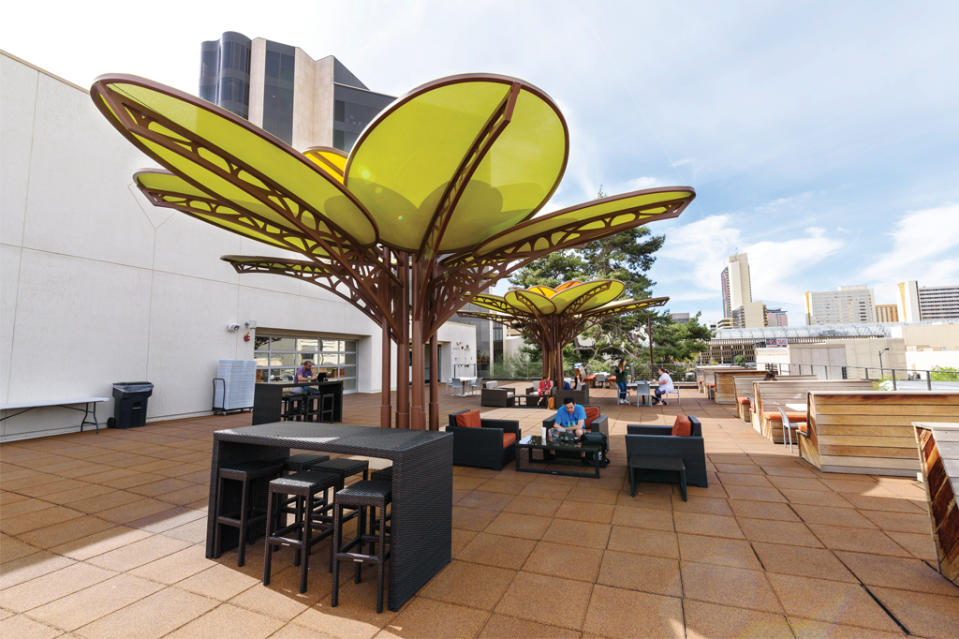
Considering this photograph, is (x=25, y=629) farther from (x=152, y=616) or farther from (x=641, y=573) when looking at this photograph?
(x=641, y=573)

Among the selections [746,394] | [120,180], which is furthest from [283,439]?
[746,394]

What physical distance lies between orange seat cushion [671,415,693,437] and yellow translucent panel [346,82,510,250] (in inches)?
192

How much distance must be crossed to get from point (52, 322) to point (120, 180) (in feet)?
13.3

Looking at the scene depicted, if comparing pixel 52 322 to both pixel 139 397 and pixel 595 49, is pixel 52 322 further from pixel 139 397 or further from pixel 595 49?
pixel 595 49

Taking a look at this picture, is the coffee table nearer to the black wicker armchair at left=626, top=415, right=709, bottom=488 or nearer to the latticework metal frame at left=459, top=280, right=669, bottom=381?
the black wicker armchair at left=626, top=415, right=709, bottom=488

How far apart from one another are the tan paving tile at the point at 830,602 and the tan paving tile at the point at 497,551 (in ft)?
6.30

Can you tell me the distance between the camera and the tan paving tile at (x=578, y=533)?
3875 millimetres

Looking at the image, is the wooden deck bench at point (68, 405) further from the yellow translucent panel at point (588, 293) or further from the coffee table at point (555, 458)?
the yellow translucent panel at point (588, 293)

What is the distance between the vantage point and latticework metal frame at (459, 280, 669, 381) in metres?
14.9

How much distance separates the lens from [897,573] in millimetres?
3191

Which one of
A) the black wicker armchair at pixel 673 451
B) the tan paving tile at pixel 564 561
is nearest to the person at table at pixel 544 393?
the black wicker armchair at pixel 673 451

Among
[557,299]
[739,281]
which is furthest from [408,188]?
[739,281]

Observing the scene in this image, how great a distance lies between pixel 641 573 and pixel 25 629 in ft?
14.0

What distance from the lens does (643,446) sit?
18.3 ft
